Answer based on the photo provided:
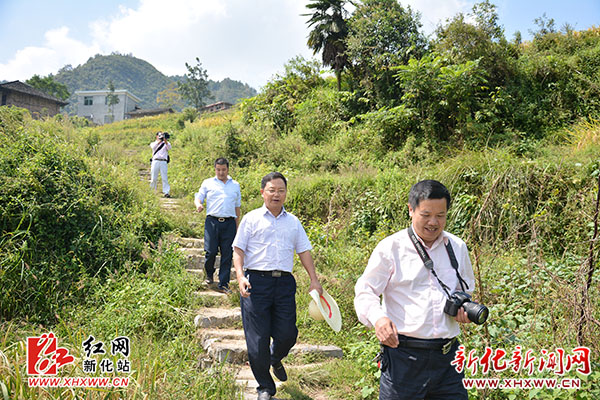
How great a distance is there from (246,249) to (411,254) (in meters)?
1.66

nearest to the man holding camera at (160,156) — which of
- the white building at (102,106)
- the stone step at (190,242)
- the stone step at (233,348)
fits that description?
the stone step at (190,242)

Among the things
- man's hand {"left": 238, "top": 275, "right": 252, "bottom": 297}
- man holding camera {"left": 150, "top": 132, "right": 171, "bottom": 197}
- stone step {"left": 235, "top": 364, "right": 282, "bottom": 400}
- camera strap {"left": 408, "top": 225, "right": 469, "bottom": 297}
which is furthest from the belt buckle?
man holding camera {"left": 150, "top": 132, "right": 171, "bottom": 197}

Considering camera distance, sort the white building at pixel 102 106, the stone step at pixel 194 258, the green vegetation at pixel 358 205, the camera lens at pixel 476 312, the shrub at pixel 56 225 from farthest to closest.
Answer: the white building at pixel 102 106
the stone step at pixel 194 258
the shrub at pixel 56 225
the green vegetation at pixel 358 205
the camera lens at pixel 476 312

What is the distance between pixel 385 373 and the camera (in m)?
2.20

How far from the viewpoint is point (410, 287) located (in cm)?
213

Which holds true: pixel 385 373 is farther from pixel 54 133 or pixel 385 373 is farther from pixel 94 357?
pixel 54 133

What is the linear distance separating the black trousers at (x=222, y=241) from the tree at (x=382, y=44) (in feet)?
26.6

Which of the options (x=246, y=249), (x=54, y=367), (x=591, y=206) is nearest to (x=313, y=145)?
(x=591, y=206)

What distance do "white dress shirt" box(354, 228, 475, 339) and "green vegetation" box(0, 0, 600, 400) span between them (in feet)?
3.49

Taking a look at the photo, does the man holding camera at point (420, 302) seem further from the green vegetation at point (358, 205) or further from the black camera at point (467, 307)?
the green vegetation at point (358, 205)

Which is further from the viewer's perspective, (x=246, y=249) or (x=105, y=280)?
(x=105, y=280)

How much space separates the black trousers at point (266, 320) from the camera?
3232 millimetres

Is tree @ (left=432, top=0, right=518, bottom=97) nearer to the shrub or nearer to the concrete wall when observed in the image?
the shrub

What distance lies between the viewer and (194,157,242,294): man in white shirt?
18.4ft
